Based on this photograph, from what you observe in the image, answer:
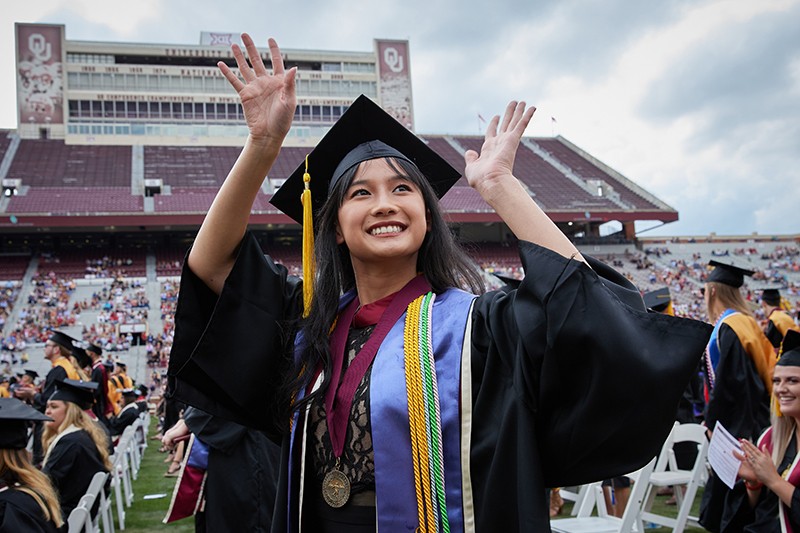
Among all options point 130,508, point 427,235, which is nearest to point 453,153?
point 130,508

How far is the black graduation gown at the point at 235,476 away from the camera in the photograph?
3885mm

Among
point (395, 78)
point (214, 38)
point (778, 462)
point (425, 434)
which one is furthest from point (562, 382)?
point (214, 38)

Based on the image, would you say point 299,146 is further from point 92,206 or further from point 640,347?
point 640,347

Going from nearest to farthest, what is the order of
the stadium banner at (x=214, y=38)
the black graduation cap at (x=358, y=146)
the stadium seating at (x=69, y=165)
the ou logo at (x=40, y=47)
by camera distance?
the black graduation cap at (x=358, y=146)
the stadium seating at (x=69, y=165)
the ou logo at (x=40, y=47)
the stadium banner at (x=214, y=38)

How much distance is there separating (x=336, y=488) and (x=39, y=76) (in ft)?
159

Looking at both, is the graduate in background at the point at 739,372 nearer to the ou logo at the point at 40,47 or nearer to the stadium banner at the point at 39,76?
the stadium banner at the point at 39,76

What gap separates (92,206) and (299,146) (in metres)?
14.8

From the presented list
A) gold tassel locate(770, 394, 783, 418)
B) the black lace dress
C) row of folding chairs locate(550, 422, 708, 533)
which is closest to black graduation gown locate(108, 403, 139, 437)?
row of folding chairs locate(550, 422, 708, 533)

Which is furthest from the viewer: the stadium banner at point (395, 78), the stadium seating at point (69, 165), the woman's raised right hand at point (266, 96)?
the stadium banner at point (395, 78)

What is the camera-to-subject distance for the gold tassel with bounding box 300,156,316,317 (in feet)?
6.30

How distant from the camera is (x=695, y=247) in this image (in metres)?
40.5

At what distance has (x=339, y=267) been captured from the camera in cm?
201

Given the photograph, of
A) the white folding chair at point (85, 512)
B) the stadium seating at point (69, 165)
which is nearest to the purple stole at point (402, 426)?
the white folding chair at point (85, 512)

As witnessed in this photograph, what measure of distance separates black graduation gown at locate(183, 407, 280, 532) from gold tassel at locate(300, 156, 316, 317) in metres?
2.21
